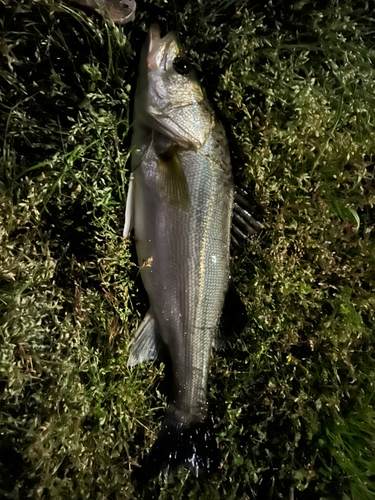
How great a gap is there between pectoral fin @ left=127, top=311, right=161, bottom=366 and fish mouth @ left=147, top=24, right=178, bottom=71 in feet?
3.40

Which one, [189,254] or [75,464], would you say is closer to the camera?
[75,464]

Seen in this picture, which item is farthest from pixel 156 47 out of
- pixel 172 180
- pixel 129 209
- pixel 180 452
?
pixel 180 452

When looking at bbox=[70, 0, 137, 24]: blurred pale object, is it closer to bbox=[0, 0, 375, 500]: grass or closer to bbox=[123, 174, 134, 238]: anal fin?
bbox=[0, 0, 375, 500]: grass

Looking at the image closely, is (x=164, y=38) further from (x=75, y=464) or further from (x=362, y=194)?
(x=75, y=464)

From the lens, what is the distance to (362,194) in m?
2.01

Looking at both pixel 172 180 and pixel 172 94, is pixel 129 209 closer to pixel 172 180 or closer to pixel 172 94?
pixel 172 180

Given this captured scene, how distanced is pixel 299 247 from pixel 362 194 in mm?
445

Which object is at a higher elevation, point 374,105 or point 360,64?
point 360,64

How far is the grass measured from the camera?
148cm

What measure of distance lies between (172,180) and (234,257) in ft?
1.67

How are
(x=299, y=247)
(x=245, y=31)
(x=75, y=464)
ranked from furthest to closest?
1. (x=299, y=247)
2. (x=245, y=31)
3. (x=75, y=464)

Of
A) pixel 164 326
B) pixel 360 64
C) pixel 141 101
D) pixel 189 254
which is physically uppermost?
pixel 360 64

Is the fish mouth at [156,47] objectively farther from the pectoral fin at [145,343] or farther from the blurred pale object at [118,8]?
the pectoral fin at [145,343]

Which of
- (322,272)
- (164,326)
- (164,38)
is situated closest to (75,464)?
(164,326)
